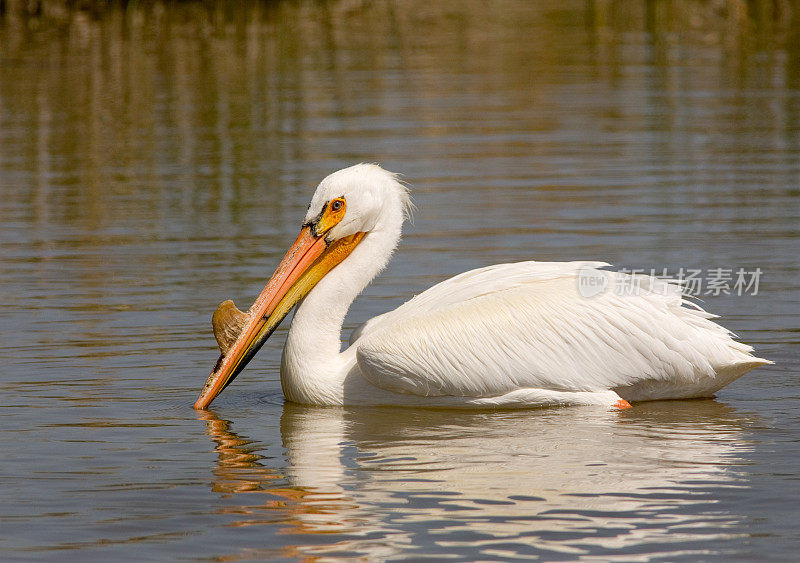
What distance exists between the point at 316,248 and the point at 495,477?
6.02 ft

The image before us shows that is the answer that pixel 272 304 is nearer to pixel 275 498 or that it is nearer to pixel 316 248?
pixel 316 248

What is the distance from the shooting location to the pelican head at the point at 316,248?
666 cm

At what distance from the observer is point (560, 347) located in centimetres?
632

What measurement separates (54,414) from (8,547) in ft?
5.56

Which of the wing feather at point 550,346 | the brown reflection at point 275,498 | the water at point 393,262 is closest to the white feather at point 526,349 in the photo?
the wing feather at point 550,346

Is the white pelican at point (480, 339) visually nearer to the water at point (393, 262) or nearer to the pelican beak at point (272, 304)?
the pelican beak at point (272, 304)

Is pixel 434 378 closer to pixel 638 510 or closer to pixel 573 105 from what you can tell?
pixel 638 510

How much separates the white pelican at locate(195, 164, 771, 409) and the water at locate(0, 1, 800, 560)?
0.13 metres

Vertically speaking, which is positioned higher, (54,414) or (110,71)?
(110,71)

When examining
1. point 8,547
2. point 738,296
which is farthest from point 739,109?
point 8,547

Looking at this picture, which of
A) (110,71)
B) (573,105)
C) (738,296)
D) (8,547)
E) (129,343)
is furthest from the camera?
(110,71)

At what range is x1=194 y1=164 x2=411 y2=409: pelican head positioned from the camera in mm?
6664

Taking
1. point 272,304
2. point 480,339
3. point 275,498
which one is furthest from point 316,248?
point 275,498

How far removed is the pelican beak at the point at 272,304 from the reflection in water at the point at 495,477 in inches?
10.5
